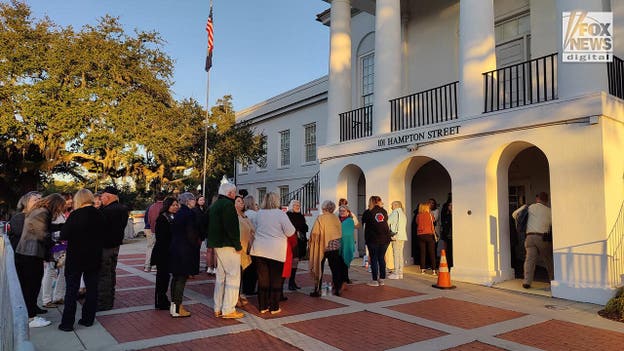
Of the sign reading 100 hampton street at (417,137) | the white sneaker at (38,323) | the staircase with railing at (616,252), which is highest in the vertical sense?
the sign reading 100 hampton street at (417,137)

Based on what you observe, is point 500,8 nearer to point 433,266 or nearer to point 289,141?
point 433,266

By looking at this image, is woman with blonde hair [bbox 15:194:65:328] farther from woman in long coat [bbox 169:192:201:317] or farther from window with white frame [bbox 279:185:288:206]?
window with white frame [bbox 279:185:288:206]

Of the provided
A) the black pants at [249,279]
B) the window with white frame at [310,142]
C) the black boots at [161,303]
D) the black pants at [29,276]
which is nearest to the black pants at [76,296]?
the black pants at [29,276]

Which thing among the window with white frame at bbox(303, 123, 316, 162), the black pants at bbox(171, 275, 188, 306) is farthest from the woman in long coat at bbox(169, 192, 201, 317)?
the window with white frame at bbox(303, 123, 316, 162)

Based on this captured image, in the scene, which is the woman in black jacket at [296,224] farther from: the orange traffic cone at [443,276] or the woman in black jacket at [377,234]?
A: the orange traffic cone at [443,276]

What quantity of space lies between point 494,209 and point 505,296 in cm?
217

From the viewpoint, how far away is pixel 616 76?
936cm

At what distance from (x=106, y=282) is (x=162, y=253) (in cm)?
106

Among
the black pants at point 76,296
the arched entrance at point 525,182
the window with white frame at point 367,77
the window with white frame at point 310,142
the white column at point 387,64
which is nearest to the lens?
the black pants at point 76,296

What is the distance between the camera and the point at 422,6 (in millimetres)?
15195

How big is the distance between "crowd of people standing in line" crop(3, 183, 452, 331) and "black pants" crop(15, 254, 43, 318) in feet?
0.04

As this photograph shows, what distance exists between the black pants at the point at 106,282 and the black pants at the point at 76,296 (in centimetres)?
91

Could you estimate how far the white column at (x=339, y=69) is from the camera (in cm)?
1477

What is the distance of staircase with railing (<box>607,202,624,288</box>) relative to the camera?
782cm
